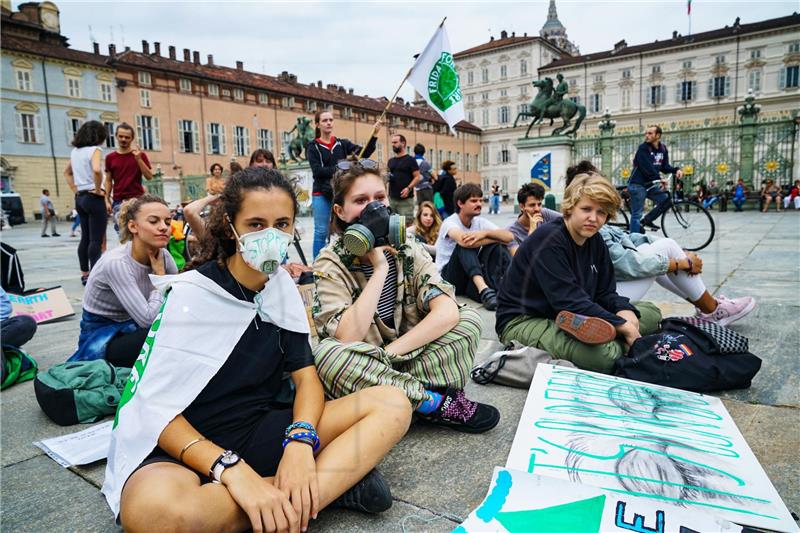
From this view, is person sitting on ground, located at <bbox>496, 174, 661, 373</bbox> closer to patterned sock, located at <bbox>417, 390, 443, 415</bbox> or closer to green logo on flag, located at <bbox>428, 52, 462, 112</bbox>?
patterned sock, located at <bbox>417, 390, 443, 415</bbox>

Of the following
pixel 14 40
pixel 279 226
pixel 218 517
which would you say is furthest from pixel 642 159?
pixel 14 40

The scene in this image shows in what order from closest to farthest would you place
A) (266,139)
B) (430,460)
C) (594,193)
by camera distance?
(430,460)
(594,193)
(266,139)

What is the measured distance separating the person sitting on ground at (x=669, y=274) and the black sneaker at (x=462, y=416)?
5.13ft

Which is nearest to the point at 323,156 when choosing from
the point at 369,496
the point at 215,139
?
the point at 369,496

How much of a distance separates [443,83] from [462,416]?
140 inches

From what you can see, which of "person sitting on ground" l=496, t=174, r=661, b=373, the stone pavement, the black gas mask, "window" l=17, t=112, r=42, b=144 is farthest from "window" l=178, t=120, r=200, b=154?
the black gas mask

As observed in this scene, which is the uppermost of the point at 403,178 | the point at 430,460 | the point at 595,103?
the point at 595,103

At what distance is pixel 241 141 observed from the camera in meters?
36.1

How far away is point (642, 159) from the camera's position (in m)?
7.66

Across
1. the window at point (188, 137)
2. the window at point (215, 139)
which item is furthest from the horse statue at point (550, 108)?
the window at point (215, 139)

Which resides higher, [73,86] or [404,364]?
[73,86]

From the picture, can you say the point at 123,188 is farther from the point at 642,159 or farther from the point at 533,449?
the point at 642,159

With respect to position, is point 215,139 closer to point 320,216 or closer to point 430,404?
point 320,216

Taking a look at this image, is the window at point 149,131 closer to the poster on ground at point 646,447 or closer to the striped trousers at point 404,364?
the striped trousers at point 404,364
